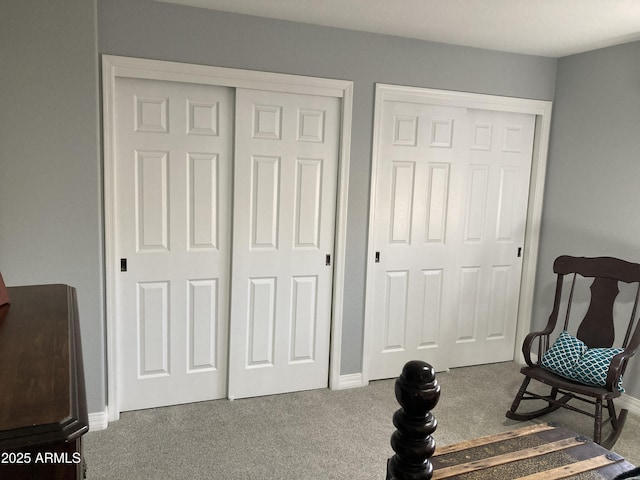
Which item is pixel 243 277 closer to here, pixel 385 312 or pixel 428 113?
pixel 385 312

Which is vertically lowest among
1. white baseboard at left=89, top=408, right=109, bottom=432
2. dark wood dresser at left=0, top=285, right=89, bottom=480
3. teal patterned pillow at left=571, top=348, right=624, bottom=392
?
white baseboard at left=89, top=408, right=109, bottom=432

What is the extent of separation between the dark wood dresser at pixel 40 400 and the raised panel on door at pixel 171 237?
1.91 metres

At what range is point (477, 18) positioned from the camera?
290 centimetres

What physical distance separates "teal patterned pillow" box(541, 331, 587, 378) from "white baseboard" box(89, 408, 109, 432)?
2.59 metres

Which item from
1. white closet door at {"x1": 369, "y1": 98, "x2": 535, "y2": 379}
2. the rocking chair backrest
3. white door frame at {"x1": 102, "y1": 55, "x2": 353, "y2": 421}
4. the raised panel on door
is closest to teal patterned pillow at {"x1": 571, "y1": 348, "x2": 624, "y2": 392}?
the rocking chair backrest

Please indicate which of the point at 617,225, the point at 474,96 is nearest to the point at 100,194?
the point at 474,96

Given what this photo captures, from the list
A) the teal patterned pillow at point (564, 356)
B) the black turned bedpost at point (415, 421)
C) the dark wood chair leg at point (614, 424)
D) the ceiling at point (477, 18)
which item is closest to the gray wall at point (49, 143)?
the ceiling at point (477, 18)

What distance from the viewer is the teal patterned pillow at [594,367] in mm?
2869

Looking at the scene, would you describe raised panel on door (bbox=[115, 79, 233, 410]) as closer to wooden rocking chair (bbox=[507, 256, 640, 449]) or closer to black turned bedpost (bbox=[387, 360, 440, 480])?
wooden rocking chair (bbox=[507, 256, 640, 449])

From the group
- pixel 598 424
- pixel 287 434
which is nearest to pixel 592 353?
pixel 598 424

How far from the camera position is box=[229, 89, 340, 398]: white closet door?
3.18 meters

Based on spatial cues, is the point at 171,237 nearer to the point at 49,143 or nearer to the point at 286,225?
the point at 286,225

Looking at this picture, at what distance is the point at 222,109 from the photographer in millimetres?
3102

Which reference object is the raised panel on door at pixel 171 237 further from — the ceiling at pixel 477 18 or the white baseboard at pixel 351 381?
the white baseboard at pixel 351 381
